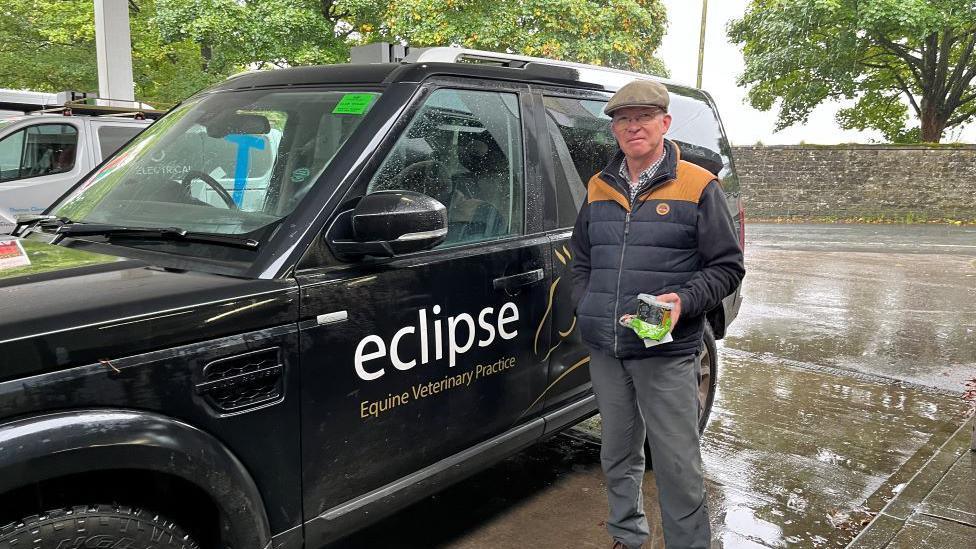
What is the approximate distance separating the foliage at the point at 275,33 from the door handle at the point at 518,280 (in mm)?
15605

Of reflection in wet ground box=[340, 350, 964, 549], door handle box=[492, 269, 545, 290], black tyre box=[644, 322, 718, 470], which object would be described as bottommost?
reflection in wet ground box=[340, 350, 964, 549]

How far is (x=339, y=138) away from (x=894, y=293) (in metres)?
9.08

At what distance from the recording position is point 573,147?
329 centimetres

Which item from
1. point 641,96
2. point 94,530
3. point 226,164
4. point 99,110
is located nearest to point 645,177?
point 641,96

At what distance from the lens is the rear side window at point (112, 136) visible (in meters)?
8.59

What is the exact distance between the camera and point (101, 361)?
1686mm

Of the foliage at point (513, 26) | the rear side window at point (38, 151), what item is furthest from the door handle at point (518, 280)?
the foliage at point (513, 26)

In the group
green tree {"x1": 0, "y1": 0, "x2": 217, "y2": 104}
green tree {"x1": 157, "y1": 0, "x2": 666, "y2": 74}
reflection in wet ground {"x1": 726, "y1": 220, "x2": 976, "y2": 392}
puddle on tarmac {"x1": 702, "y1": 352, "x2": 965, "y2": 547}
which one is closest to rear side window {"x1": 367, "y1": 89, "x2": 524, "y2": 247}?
puddle on tarmac {"x1": 702, "y1": 352, "x2": 965, "y2": 547}

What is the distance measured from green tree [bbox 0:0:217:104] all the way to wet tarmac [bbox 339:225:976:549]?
56.2 feet

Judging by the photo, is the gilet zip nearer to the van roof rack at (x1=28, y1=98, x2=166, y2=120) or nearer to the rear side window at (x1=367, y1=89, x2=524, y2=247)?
the rear side window at (x1=367, y1=89, x2=524, y2=247)

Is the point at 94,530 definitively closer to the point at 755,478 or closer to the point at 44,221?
the point at 44,221

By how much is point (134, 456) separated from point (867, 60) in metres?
27.5

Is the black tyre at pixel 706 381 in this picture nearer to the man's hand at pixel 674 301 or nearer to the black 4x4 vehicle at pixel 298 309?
the black 4x4 vehicle at pixel 298 309

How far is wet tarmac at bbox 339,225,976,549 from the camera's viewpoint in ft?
11.2
